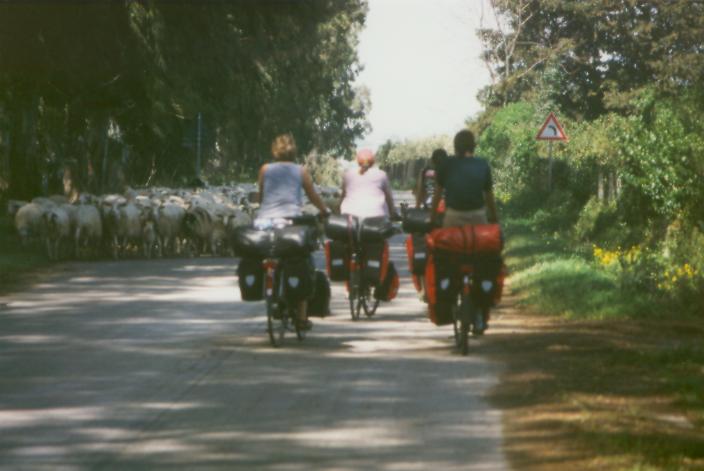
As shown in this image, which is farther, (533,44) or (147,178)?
(533,44)

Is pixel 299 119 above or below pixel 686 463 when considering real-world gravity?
above

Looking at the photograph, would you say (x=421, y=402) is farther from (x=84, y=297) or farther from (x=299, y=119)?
(x=299, y=119)

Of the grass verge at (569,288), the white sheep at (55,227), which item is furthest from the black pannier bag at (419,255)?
the white sheep at (55,227)

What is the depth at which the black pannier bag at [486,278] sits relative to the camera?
13.5 meters

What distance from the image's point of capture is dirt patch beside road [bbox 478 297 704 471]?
875cm

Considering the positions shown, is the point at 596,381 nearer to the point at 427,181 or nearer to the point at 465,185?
the point at 465,185

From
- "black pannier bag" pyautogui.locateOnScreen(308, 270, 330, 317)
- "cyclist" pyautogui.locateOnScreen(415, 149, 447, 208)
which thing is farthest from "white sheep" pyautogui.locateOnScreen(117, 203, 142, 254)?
"black pannier bag" pyautogui.locateOnScreen(308, 270, 330, 317)

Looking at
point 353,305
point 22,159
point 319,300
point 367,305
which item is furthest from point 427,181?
point 22,159

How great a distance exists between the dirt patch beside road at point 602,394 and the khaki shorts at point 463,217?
4.14 ft

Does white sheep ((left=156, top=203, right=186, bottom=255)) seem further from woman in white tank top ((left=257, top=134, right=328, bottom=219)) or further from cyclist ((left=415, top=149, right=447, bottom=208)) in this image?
woman in white tank top ((left=257, top=134, right=328, bottom=219))

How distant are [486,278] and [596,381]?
2055 mm

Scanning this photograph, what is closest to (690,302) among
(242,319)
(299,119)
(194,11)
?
(242,319)

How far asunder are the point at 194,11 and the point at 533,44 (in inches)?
1996

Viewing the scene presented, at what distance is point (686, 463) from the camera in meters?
8.34
